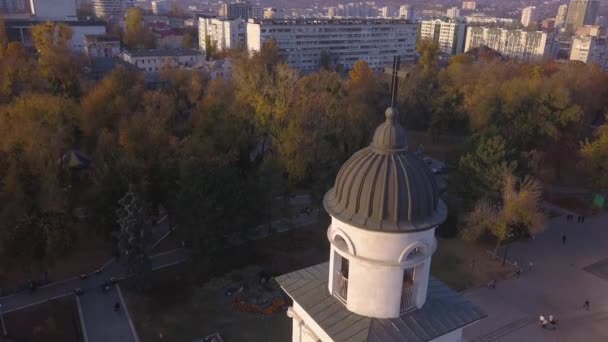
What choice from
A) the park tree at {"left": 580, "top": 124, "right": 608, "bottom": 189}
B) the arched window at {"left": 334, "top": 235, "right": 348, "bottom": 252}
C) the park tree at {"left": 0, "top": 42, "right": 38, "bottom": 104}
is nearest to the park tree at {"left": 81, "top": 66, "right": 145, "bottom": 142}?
the park tree at {"left": 0, "top": 42, "right": 38, "bottom": 104}

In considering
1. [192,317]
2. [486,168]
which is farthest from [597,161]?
[192,317]

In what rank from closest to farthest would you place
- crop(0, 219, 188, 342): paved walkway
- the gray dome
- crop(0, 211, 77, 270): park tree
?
the gray dome → crop(0, 219, 188, 342): paved walkway → crop(0, 211, 77, 270): park tree

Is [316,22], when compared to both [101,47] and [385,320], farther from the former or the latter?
[385,320]

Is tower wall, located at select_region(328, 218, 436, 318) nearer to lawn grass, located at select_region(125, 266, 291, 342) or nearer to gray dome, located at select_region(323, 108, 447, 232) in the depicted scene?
gray dome, located at select_region(323, 108, 447, 232)

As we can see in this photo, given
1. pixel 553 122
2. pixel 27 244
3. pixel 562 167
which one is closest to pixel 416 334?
pixel 27 244

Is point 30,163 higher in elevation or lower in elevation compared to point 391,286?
lower

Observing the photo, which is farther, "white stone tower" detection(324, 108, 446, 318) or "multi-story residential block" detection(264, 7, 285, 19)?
"multi-story residential block" detection(264, 7, 285, 19)

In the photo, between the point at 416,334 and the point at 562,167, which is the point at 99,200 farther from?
the point at 562,167
